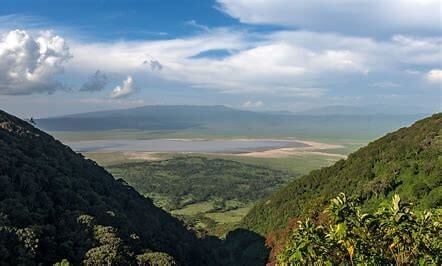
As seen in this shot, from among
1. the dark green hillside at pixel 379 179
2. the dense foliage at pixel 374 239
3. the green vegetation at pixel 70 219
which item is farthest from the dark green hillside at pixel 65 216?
the dense foliage at pixel 374 239

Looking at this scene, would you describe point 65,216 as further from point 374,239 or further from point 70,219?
point 374,239

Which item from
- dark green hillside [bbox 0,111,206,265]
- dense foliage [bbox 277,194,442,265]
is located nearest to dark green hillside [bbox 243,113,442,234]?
dark green hillside [bbox 0,111,206,265]

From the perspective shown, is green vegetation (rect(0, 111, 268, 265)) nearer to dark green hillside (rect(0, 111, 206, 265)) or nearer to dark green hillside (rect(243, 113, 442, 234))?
dark green hillside (rect(0, 111, 206, 265))

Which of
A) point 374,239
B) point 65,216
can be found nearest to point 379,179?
point 65,216

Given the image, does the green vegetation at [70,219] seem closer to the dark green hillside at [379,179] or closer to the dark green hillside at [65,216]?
the dark green hillside at [65,216]

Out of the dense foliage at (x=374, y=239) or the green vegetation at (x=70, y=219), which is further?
the green vegetation at (x=70, y=219)

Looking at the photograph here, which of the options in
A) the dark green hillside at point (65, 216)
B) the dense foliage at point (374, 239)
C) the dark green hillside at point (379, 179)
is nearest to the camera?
the dense foliage at point (374, 239)
